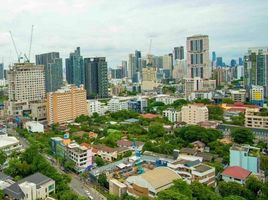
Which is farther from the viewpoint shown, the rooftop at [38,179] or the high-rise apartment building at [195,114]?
the high-rise apartment building at [195,114]

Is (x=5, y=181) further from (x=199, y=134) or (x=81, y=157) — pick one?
(x=199, y=134)

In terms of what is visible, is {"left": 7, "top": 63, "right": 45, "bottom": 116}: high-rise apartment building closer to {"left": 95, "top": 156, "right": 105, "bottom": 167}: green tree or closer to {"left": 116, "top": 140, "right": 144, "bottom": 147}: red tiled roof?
{"left": 116, "top": 140, "right": 144, "bottom": 147}: red tiled roof

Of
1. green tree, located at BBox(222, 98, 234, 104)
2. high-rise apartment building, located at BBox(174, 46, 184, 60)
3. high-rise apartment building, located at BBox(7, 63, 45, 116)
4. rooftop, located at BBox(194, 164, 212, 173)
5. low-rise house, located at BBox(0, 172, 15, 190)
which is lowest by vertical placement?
low-rise house, located at BBox(0, 172, 15, 190)

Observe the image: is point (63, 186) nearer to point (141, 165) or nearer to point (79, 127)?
point (141, 165)

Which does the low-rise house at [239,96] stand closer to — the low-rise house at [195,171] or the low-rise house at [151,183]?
the low-rise house at [195,171]

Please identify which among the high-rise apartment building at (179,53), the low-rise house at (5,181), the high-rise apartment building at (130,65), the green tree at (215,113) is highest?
the high-rise apartment building at (179,53)

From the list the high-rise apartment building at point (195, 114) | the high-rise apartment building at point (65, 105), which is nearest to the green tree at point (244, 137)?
the high-rise apartment building at point (195, 114)

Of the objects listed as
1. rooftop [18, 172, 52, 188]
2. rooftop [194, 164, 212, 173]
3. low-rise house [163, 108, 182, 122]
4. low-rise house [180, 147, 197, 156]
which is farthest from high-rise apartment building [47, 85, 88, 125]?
rooftop [194, 164, 212, 173]
